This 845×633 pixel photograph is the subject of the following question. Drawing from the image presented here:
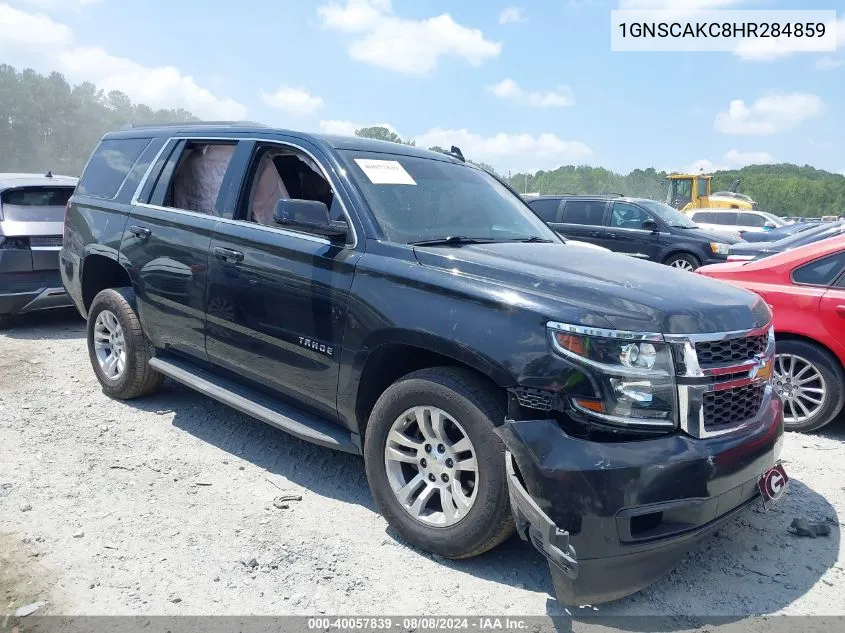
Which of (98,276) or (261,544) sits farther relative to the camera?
(98,276)

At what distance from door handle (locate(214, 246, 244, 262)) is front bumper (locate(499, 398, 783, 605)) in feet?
6.77

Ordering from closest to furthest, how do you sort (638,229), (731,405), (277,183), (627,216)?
(731,405) < (277,183) < (638,229) < (627,216)

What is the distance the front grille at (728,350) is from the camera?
8.99ft

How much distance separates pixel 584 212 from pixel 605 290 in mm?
11526

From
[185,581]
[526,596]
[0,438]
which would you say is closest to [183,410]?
[0,438]

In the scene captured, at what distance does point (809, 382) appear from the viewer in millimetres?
4961

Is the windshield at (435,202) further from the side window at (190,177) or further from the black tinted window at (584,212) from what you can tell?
the black tinted window at (584,212)

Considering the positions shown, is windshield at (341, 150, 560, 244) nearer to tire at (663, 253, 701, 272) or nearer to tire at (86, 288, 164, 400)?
tire at (86, 288, 164, 400)

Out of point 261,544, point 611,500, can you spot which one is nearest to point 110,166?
point 261,544

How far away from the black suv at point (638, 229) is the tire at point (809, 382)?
26.9 feet

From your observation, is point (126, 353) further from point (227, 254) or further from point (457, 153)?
point (457, 153)

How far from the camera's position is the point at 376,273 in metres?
3.30

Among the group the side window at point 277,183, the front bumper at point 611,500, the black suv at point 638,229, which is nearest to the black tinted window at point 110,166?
the side window at point 277,183

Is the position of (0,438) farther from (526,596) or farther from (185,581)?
(526,596)
